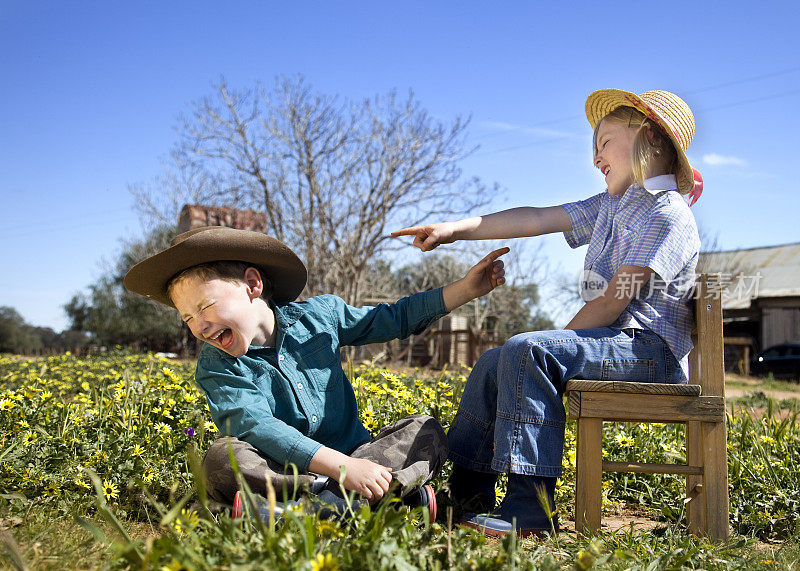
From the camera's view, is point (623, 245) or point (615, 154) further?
point (615, 154)

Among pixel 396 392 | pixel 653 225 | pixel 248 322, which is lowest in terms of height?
pixel 396 392

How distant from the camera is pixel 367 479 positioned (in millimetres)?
2068

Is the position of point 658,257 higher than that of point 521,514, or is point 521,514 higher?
point 658,257

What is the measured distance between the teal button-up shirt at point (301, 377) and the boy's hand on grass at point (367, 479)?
0.15m

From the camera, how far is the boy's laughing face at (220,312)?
2.38m

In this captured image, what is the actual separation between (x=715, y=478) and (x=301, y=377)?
1.54 m

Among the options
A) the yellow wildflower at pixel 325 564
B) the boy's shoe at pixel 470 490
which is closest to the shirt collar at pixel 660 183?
the boy's shoe at pixel 470 490

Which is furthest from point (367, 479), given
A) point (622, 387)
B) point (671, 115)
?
point (671, 115)

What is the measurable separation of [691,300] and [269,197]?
10.9 m

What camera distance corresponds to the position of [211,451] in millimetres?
2354

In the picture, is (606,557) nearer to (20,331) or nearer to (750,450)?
(750,450)

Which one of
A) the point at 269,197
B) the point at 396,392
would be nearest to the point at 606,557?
the point at 396,392

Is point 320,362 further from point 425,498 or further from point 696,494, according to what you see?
point 696,494

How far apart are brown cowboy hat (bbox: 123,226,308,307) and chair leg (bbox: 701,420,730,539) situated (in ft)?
5.47
